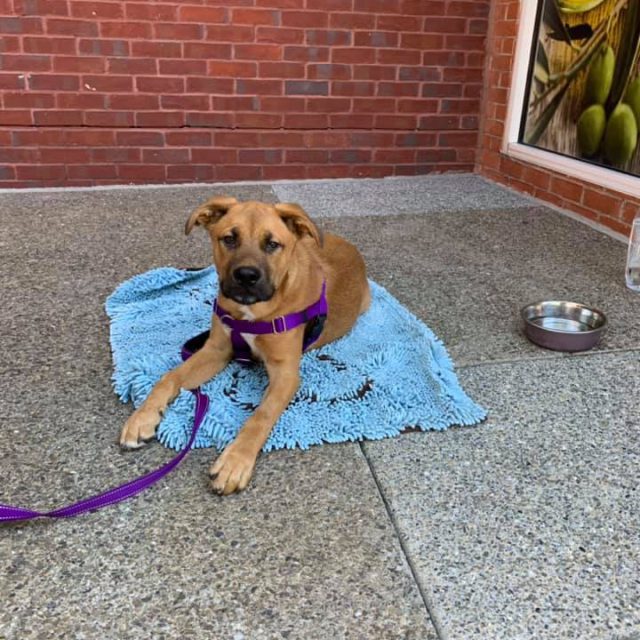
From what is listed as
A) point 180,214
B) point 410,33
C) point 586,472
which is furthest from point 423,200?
point 586,472

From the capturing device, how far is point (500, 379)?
3.28m

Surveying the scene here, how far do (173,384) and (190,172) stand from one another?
14.9 feet

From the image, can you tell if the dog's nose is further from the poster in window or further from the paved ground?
the poster in window

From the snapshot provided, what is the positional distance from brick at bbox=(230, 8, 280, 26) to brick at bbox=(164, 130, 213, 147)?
1.16m

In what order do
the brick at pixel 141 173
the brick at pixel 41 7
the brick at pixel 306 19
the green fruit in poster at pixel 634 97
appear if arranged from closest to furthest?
the green fruit in poster at pixel 634 97, the brick at pixel 41 7, the brick at pixel 306 19, the brick at pixel 141 173

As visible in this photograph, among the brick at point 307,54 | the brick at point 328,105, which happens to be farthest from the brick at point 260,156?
the brick at point 307,54

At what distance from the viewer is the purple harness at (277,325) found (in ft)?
9.71

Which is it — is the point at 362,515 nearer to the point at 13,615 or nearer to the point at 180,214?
the point at 13,615

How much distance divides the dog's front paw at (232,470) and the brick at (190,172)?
16.4 feet

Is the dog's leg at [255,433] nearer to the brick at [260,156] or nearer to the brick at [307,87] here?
the brick at [260,156]

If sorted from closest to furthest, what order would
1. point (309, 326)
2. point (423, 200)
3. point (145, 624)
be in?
1. point (145, 624)
2. point (309, 326)
3. point (423, 200)

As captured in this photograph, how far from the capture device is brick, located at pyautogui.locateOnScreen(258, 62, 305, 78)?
679 centimetres

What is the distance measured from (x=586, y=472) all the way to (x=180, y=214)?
441 cm

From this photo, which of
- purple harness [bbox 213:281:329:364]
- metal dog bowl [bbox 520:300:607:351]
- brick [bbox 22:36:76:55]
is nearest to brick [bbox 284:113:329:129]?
brick [bbox 22:36:76:55]
